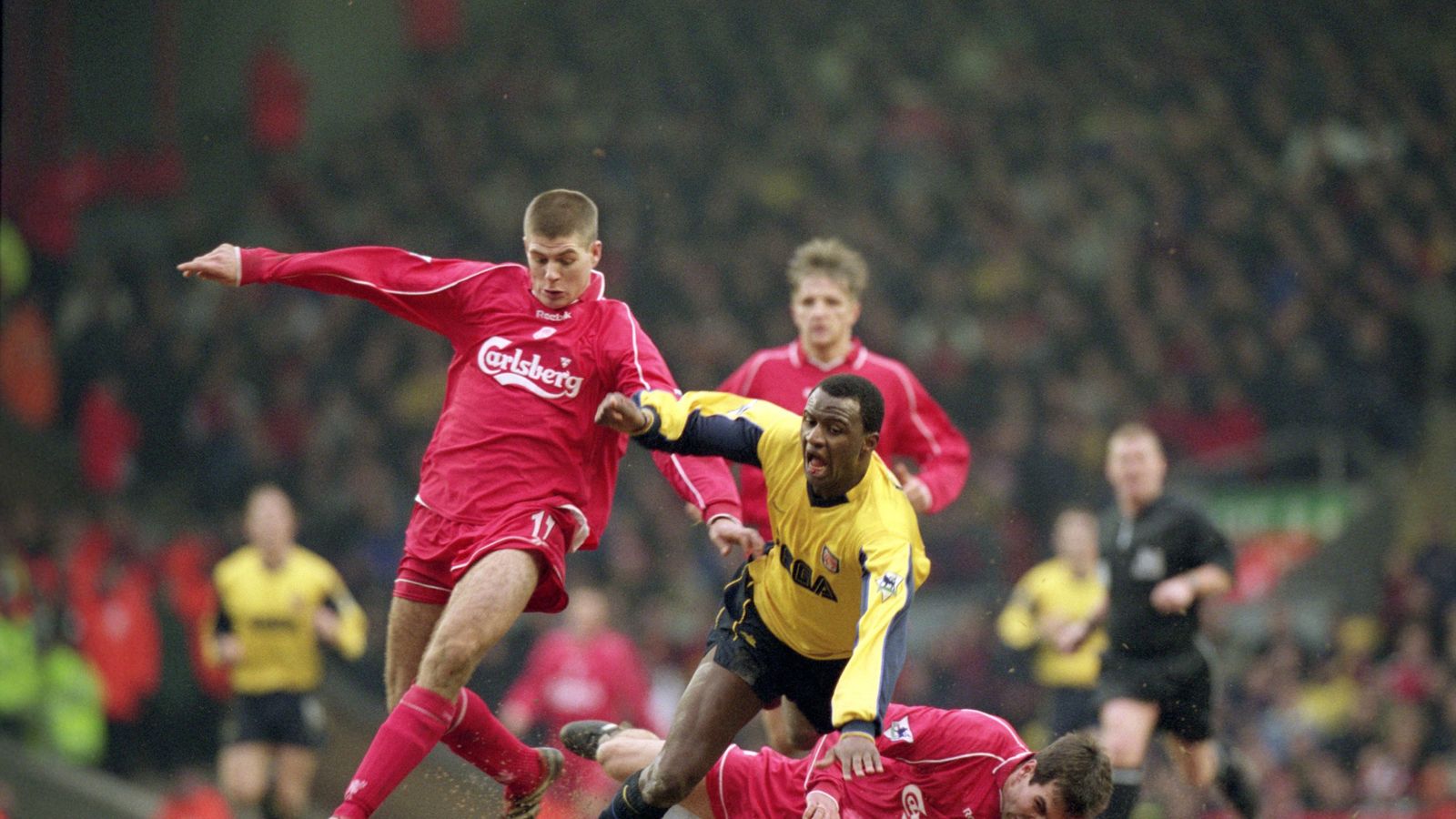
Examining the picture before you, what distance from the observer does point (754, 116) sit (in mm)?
17609

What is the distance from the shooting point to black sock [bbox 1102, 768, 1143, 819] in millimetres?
7598

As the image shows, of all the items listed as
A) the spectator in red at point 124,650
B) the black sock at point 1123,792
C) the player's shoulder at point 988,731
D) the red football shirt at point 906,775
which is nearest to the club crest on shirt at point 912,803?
the red football shirt at point 906,775

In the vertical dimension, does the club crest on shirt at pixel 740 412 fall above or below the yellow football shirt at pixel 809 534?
above

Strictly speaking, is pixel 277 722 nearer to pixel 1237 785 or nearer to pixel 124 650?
pixel 124 650

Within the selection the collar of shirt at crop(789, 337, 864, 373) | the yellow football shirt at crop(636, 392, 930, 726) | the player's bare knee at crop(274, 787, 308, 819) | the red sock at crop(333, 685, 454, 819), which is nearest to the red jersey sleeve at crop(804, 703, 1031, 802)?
the yellow football shirt at crop(636, 392, 930, 726)

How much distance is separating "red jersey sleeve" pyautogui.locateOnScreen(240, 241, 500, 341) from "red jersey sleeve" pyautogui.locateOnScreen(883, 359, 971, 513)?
6.75ft

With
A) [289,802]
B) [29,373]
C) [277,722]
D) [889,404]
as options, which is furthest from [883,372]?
[29,373]

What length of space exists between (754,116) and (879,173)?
150 cm

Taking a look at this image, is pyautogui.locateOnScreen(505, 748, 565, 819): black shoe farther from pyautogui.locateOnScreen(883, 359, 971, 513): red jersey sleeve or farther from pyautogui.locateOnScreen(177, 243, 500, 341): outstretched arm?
pyautogui.locateOnScreen(883, 359, 971, 513): red jersey sleeve

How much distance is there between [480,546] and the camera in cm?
572

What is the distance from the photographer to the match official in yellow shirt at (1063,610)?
10.6m

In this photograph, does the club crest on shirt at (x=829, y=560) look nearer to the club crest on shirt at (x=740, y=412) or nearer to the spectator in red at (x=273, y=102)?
the club crest on shirt at (x=740, y=412)

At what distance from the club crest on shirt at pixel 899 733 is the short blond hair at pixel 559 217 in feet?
6.74

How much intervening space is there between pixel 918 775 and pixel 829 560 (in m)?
1.00
